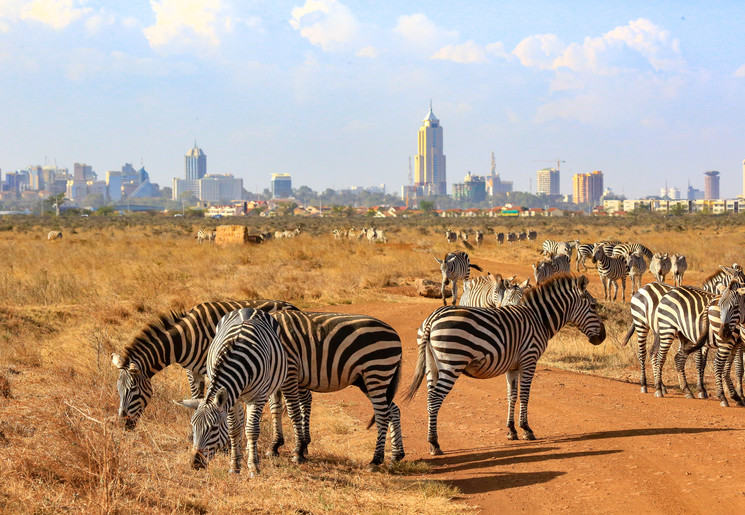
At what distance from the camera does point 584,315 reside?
10.3 metres

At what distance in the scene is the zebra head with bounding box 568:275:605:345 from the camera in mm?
10172

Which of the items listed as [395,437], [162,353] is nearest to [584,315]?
[395,437]

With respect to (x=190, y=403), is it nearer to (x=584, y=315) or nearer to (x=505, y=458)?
(x=505, y=458)

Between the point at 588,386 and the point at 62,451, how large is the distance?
820 cm

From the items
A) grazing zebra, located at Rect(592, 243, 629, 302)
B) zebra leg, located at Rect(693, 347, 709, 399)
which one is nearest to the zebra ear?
zebra leg, located at Rect(693, 347, 709, 399)

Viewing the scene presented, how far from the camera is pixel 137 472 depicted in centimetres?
683

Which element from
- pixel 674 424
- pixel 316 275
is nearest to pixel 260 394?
pixel 674 424

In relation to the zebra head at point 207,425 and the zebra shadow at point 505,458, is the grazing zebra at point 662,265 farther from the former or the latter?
the zebra head at point 207,425

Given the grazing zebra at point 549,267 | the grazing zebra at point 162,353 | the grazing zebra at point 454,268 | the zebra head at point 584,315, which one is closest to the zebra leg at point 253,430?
the grazing zebra at point 162,353

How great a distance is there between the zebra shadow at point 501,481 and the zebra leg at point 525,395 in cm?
130

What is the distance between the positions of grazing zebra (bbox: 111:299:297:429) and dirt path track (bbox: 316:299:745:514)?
8.88ft

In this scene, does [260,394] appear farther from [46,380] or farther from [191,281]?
[191,281]

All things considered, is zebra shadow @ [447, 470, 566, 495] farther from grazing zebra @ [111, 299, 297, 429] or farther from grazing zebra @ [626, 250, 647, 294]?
grazing zebra @ [626, 250, 647, 294]

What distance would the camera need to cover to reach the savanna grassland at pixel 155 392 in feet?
21.0
